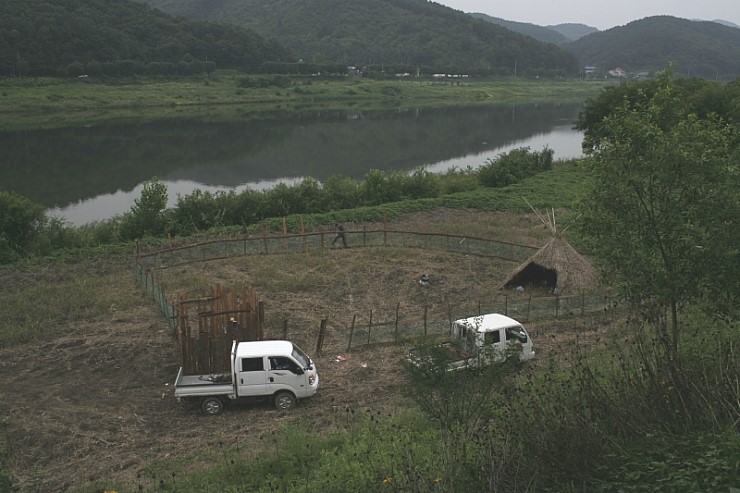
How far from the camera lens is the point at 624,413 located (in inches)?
311

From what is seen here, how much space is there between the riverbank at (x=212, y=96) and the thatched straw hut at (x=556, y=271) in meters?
64.7

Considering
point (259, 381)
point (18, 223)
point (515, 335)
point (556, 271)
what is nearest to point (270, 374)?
point (259, 381)

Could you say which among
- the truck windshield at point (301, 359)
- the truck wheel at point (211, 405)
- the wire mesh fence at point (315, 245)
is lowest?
the wire mesh fence at point (315, 245)

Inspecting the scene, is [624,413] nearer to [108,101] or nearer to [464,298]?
[464,298]

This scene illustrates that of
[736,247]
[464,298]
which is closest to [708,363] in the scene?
[736,247]

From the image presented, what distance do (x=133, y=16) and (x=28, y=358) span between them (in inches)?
4847

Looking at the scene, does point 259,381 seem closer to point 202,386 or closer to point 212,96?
point 202,386

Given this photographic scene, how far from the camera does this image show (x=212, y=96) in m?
104

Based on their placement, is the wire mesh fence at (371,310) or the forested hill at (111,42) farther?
the forested hill at (111,42)

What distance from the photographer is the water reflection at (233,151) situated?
156 ft

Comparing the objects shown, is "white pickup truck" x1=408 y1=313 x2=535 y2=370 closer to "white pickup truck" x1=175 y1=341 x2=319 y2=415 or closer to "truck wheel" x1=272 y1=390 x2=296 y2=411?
"white pickup truck" x1=175 y1=341 x2=319 y2=415

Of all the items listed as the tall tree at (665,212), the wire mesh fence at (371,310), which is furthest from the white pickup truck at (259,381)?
the tall tree at (665,212)

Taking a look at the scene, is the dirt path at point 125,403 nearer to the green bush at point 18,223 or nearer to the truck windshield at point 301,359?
the truck windshield at point 301,359

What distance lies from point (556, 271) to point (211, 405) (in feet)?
43.2
